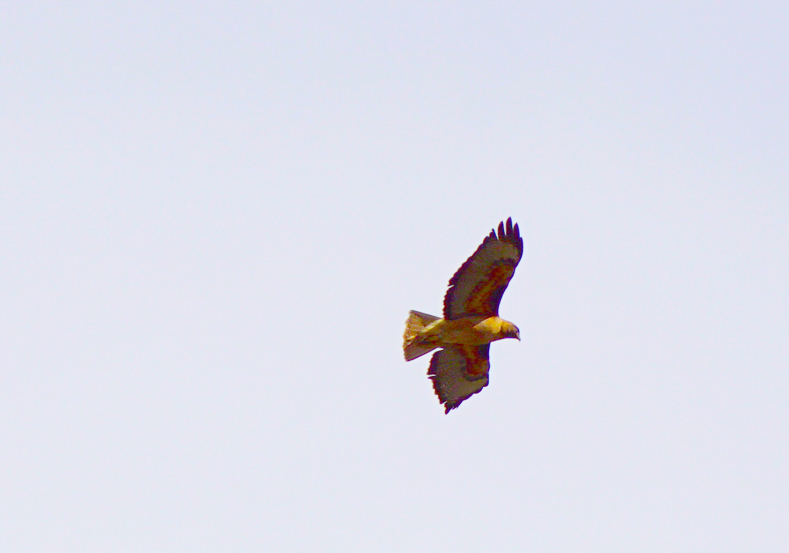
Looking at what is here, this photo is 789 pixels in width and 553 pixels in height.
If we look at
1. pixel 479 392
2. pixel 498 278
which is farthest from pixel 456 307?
pixel 479 392

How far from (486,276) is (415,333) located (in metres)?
1.29

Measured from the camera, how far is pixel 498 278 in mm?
13055

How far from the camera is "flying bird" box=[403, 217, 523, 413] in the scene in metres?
12.8

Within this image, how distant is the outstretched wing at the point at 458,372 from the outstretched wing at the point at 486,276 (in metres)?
0.79

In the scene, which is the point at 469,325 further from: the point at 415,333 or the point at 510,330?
the point at 415,333

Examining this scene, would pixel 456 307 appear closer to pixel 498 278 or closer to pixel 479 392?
pixel 498 278

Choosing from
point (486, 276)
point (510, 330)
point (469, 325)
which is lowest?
point (510, 330)

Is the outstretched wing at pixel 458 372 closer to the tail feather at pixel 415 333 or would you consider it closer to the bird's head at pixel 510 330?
the tail feather at pixel 415 333

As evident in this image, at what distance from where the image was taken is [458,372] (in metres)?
14.1

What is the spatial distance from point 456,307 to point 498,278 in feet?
2.38

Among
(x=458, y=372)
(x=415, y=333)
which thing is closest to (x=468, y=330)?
(x=415, y=333)

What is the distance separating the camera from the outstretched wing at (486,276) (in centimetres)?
1276

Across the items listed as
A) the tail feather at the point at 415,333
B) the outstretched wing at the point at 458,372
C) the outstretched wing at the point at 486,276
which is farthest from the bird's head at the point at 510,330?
the tail feather at the point at 415,333

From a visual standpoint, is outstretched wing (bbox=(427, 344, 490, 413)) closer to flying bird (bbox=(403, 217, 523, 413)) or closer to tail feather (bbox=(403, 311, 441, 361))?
flying bird (bbox=(403, 217, 523, 413))
